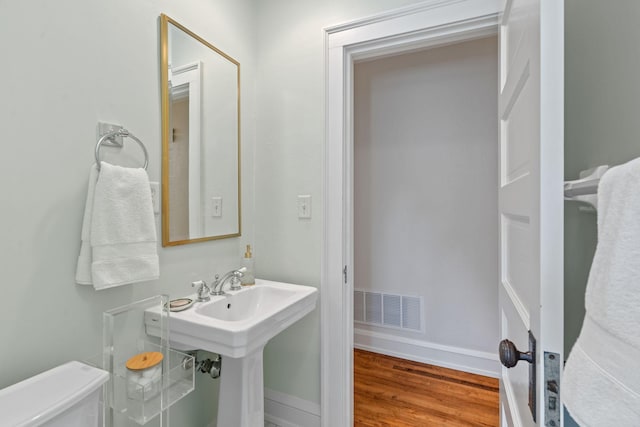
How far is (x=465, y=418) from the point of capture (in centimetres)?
179

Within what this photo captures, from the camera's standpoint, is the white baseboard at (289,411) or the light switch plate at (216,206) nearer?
the light switch plate at (216,206)

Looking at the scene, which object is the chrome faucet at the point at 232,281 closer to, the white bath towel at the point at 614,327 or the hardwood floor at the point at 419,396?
the hardwood floor at the point at 419,396

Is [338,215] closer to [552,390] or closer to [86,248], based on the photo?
[86,248]

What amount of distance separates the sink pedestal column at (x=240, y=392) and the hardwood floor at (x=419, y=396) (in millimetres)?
798

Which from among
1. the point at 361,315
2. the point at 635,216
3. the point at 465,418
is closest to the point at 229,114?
the point at 635,216

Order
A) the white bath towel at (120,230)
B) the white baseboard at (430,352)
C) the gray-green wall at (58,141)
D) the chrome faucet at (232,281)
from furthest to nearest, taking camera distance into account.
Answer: the white baseboard at (430,352)
the chrome faucet at (232,281)
the white bath towel at (120,230)
the gray-green wall at (58,141)

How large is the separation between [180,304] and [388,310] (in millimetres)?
1824

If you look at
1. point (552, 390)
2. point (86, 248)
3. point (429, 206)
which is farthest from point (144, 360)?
point (429, 206)

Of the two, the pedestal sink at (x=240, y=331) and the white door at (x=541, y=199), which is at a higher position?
the white door at (x=541, y=199)

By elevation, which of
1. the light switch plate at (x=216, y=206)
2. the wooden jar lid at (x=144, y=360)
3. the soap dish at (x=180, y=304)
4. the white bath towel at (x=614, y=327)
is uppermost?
the light switch plate at (x=216, y=206)

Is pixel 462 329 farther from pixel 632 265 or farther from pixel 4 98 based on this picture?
pixel 4 98

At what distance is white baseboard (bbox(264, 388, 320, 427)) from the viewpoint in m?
1.64

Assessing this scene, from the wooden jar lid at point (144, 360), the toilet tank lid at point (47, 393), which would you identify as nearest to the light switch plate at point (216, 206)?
the wooden jar lid at point (144, 360)

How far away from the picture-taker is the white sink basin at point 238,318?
1065 mm
